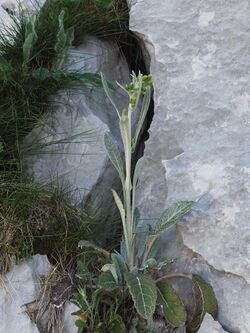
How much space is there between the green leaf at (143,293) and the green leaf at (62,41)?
92 centimetres

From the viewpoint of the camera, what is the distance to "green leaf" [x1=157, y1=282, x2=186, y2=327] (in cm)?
185

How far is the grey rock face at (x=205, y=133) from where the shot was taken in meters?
1.88

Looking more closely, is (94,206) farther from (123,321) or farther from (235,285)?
(235,285)

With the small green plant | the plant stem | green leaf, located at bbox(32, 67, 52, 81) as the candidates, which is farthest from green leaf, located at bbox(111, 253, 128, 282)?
green leaf, located at bbox(32, 67, 52, 81)

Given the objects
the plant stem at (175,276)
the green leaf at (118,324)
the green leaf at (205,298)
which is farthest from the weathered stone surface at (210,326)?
the green leaf at (118,324)

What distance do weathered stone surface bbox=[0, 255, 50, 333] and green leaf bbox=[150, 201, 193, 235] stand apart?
1.41ft

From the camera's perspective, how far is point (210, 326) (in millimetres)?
1825

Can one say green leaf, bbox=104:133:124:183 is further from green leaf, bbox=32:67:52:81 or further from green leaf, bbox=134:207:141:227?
green leaf, bbox=32:67:52:81

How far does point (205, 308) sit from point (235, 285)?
0.36 ft

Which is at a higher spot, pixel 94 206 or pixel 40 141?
pixel 40 141

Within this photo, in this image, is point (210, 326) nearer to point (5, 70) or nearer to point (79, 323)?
point (79, 323)

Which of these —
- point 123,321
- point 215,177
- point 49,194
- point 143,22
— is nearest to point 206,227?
point 215,177

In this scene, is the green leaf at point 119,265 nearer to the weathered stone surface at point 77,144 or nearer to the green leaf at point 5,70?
the weathered stone surface at point 77,144

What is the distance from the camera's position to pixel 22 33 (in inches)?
96.3
